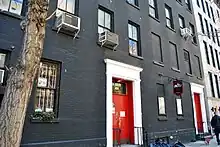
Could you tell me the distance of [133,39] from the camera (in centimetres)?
1083

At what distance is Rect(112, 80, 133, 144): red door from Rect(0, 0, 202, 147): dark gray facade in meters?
0.86

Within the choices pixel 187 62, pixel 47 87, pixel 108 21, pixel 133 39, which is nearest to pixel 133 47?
pixel 133 39

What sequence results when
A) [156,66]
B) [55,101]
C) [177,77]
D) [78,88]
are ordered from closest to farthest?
[55,101] → [78,88] → [156,66] → [177,77]

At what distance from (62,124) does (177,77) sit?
928 centimetres

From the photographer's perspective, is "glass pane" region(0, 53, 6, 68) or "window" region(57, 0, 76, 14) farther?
"window" region(57, 0, 76, 14)

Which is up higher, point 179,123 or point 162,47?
point 162,47

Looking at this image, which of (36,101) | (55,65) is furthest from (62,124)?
(55,65)

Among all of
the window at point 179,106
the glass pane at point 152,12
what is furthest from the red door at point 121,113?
the glass pane at point 152,12

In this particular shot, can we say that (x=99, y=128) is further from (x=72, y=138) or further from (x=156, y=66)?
(x=156, y=66)

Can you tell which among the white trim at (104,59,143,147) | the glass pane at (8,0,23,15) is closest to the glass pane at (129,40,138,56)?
the white trim at (104,59,143,147)

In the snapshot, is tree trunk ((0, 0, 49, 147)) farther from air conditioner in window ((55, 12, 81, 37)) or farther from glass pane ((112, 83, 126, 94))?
glass pane ((112, 83, 126, 94))

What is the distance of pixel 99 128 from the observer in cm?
771

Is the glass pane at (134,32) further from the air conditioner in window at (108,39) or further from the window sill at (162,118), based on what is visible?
the window sill at (162,118)

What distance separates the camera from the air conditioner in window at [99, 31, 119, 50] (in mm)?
8492
